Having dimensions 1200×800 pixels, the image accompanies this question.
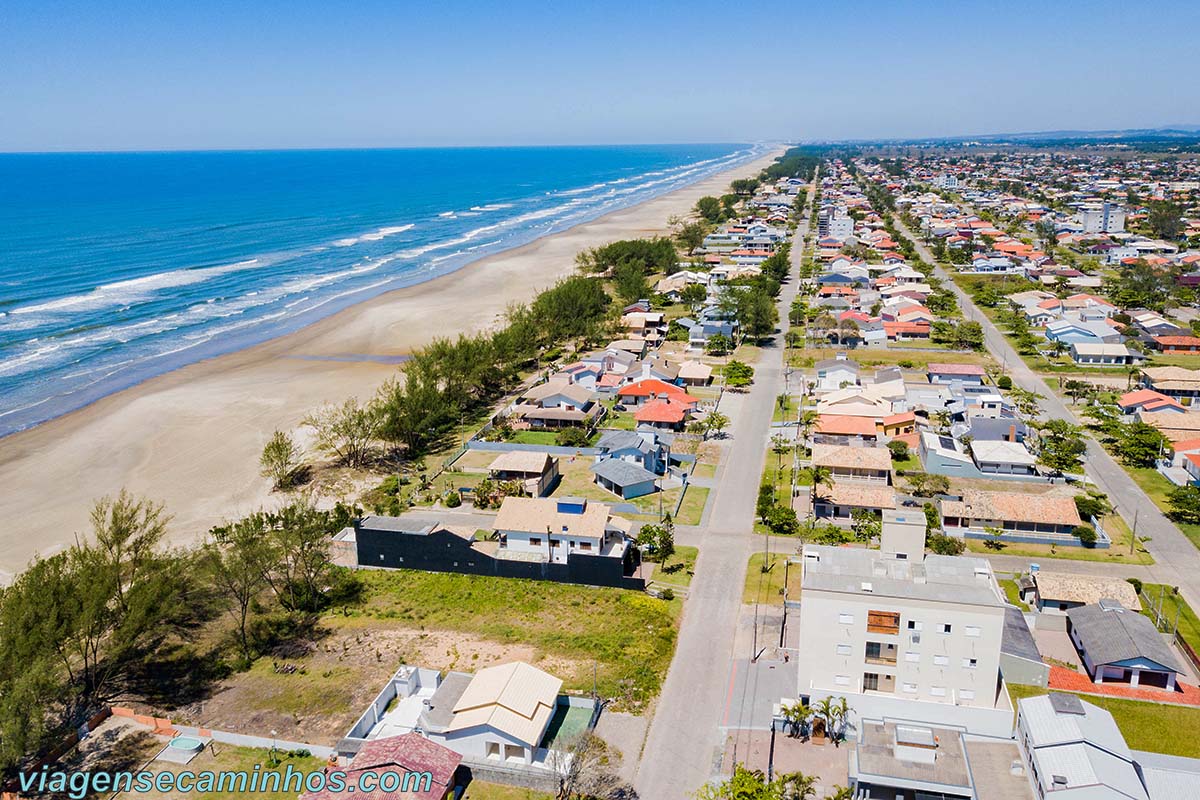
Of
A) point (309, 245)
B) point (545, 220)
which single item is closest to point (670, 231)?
point (545, 220)

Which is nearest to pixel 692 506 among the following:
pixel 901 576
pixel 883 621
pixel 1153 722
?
pixel 901 576

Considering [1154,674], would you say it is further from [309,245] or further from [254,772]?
[309,245]

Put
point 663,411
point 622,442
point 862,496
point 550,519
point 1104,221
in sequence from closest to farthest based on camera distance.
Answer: point 550,519 < point 862,496 < point 622,442 < point 663,411 < point 1104,221

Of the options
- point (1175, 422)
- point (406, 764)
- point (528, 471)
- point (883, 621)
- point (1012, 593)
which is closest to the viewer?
point (406, 764)

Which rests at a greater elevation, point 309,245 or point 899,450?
point 309,245

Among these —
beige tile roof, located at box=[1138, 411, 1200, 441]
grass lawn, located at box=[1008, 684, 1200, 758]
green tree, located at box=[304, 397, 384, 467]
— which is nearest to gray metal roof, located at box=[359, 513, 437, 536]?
green tree, located at box=[304, 397, 384, 467]

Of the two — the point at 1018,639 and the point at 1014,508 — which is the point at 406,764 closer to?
the point at 1018,639
